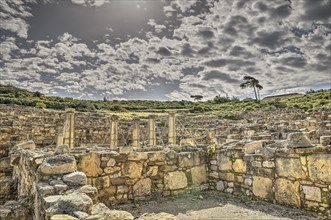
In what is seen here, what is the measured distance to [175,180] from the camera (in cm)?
606

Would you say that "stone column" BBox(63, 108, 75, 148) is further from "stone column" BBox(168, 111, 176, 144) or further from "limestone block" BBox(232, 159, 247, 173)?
"limestone block" BBox(232, 159, 247, 173)

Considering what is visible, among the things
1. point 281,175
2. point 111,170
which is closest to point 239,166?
point 281,175

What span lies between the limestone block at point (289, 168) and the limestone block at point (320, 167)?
0.57 feet

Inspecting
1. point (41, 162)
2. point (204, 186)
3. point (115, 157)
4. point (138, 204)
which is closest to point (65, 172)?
point (41, 162)

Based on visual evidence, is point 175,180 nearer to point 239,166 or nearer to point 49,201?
point 239,166

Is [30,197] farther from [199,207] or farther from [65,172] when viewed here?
[199,207]

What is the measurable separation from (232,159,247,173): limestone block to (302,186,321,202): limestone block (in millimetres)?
1317

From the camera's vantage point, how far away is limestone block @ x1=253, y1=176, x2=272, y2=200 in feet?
17.0

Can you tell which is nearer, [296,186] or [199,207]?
[296,186]

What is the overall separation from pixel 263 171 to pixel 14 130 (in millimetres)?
12448

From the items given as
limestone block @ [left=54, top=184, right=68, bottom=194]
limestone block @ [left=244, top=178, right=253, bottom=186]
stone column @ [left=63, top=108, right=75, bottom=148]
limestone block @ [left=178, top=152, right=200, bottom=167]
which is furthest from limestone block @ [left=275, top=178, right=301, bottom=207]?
stone column @ [left=63, top=108, right=75, bottom=148]

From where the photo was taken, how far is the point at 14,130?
13141mm

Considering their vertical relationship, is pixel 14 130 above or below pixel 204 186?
above

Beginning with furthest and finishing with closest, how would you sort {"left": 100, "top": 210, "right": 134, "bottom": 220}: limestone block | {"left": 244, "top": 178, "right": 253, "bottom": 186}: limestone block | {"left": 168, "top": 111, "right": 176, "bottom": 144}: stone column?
{"left": 168, "top": 111, "right": 176, "bottom": 144}: stone column < {"left": 244, "top": 178, "right": 253, "bottom": 186}: limestone block < {"left": 100, "top": 210, "right": 134, "bottom": 220}: limestone block
